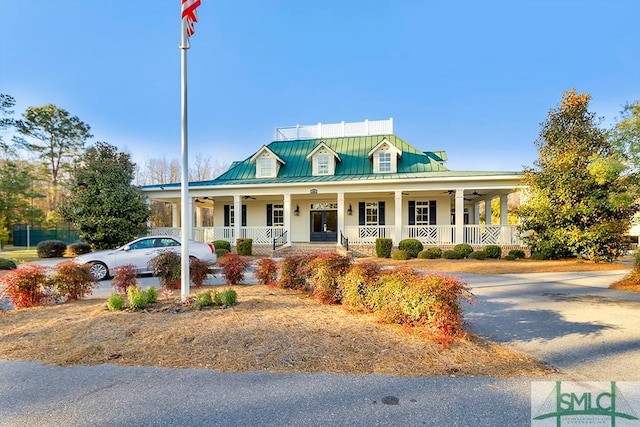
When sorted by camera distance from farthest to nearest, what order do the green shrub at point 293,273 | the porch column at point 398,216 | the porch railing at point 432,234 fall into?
the porch railing at point 432,234
the porch column at point 398,216
the green shrub at point 293,273

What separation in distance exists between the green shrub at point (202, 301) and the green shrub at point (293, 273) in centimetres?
211

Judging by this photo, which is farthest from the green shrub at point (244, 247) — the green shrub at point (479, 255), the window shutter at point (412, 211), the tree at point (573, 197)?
the tree at point (573, 197)

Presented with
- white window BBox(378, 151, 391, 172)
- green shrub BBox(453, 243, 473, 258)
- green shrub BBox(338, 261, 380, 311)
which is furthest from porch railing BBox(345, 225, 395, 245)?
green shrub BBox(338, 261, 380, 311)

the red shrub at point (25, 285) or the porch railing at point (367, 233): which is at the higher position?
the porch railing at point (367, 233)

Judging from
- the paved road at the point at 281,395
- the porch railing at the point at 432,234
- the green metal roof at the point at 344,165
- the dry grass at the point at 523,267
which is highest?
the green metal roof at the point at 344,165

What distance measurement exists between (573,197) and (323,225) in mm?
13034

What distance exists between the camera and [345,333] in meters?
4.60

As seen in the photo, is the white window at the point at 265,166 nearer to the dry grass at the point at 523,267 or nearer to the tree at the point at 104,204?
the tree at the point at 104,204

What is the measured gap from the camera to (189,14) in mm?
6152

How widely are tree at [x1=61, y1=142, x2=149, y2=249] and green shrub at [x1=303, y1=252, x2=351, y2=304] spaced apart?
15.2 metres

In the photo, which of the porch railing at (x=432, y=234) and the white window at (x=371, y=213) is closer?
the porch railing at (x=432, y=234)

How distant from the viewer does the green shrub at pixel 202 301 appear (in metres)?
5.82

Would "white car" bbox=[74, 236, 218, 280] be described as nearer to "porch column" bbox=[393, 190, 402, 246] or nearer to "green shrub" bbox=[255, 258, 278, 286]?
"green shrub" bbox=[255, 258, 278, 286]

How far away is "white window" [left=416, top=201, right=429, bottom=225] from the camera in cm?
2034
